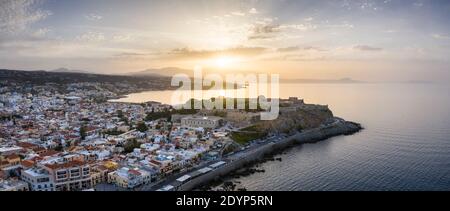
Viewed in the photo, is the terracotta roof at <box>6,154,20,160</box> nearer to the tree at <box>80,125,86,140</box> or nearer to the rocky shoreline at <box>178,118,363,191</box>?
the tree at <box>80,125,86,140</box>

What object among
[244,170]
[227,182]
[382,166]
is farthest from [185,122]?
[382,166]

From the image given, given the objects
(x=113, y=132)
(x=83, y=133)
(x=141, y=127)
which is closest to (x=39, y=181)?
(x=83, y=133)

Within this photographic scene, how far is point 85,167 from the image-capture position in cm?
643

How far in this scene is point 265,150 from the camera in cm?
970

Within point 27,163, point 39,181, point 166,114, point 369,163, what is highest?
point 166,114

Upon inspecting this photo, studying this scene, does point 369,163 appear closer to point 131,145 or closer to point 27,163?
point 131,145

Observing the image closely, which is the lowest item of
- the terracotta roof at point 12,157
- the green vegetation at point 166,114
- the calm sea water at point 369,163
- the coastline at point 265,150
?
the calm sea water at point 369,163

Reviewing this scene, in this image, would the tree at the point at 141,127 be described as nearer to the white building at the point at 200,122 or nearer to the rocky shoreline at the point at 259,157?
the white building at the point at 200,122

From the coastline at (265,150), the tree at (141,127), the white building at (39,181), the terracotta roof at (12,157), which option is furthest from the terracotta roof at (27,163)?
the tree at (141,127)

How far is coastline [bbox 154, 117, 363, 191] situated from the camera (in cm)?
701

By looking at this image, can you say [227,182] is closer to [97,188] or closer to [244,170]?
[244,170]

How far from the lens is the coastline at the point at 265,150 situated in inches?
276

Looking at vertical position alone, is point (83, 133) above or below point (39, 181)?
above

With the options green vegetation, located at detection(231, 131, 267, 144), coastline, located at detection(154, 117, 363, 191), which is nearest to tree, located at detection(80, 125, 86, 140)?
green vegetation, located at detection(231, 131, 267, 144)
